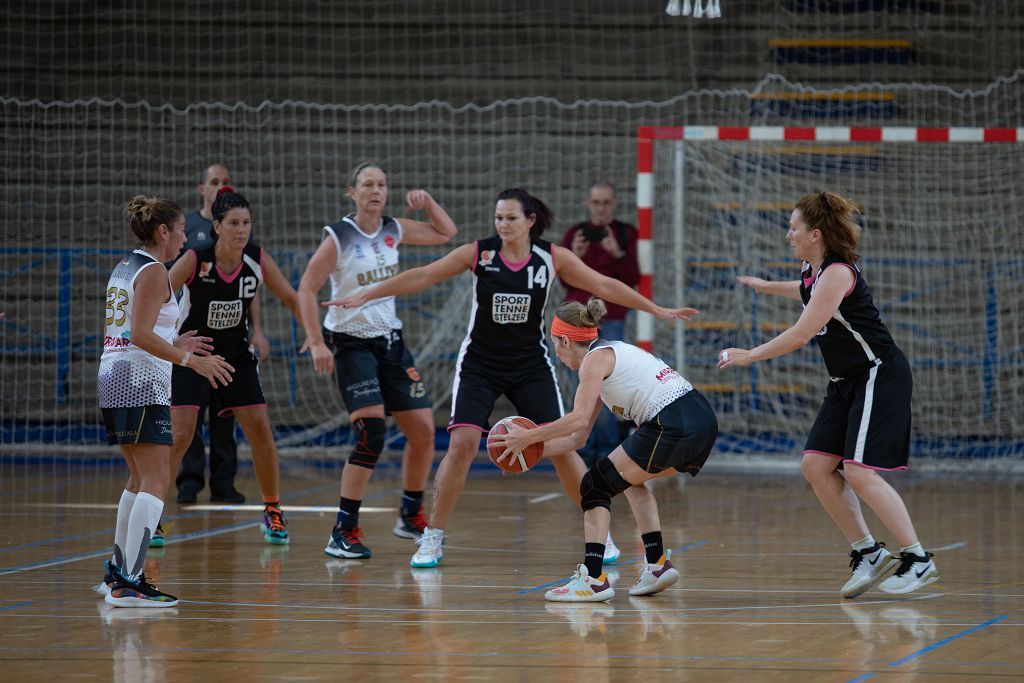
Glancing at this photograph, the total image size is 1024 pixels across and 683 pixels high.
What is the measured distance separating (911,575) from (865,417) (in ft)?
2.38

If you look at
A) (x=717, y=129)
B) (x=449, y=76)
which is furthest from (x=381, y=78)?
(x=717, y=129)

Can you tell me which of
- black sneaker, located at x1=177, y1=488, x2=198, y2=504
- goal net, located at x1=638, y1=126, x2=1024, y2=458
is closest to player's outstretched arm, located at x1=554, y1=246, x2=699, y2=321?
black sneaker, located at x1=177, y1=488, x2=198, y2=504

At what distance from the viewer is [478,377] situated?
701 centimetres

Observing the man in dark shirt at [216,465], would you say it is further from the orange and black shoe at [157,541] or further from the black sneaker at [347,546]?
the black sneaker at [347,546]

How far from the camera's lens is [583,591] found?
596 cm

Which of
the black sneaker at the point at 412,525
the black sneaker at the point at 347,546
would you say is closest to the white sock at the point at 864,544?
the black sneaker at the point at 347,546

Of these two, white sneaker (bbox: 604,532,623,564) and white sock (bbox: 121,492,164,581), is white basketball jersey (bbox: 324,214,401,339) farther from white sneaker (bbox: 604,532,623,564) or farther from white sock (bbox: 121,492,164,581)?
white sock (bbox: 121,492,164,581)

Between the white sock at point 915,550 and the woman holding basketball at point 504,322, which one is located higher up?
the woman holding basketball at point 504,322

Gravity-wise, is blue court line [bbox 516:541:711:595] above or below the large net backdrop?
below

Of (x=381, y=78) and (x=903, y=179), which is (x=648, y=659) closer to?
(x=903, y=179)

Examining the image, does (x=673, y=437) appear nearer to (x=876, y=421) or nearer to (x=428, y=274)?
(x=876, y=421)

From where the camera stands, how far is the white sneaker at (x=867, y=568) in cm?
602

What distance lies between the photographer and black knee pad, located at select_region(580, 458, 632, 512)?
604 cm

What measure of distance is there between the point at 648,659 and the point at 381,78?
420 inches
